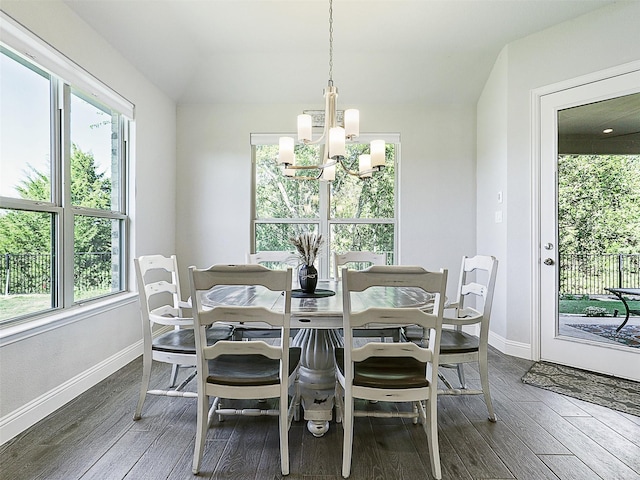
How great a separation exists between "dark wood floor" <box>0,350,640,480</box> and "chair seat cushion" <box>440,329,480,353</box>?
0.43 meters

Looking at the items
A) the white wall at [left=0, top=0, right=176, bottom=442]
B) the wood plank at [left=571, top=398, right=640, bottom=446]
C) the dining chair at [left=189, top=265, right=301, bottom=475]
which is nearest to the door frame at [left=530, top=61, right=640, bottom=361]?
the wood plank at [left=571, top=398, right=640, bottom=446]

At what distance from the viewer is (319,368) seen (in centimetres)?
226

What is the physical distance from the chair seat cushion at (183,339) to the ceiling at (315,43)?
7.38 ft

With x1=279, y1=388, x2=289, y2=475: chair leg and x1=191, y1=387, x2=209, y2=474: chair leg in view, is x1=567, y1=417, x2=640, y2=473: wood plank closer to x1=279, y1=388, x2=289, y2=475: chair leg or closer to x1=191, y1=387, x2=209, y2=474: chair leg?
x1=279, y1=388, x2=289, y2=475: chair leg

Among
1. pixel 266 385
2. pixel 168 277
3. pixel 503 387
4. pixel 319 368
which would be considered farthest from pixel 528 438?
pixel 168 277

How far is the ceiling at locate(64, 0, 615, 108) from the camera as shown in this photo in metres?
2.94

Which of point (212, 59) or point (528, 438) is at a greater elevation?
point (212, 59)

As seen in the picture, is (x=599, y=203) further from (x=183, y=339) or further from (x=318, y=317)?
(x=183, y=339)

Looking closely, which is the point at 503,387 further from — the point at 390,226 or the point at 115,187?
the point at 115,187

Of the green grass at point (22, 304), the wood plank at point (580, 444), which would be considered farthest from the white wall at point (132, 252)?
the wood plank at point (580, 444)

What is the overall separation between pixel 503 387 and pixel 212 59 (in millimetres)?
3839

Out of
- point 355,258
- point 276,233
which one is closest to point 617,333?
point 355,258

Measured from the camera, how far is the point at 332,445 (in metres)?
1.89

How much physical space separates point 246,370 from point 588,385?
246cm
